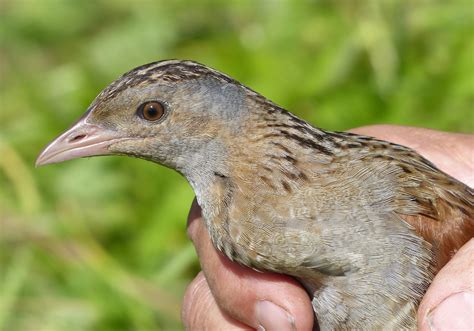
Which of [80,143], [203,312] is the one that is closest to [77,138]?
[80,143]

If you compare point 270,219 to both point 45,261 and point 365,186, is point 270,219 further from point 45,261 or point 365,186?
point 45,261

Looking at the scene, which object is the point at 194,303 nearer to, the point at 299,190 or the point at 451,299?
the point at 299,190

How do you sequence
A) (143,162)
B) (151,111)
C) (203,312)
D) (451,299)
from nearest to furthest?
(451,299)
(151,111)
(203,312)
(143,162)

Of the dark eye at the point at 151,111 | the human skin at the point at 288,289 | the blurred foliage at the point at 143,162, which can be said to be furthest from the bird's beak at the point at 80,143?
the blurred foliage at the point at 143,162

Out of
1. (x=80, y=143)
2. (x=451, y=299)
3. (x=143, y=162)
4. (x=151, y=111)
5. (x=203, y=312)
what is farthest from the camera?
(x=143, y=162)

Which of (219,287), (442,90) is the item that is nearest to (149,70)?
(219,287)

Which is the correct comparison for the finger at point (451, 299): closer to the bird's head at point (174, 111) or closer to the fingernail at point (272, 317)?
the fingernail at point (272, 317)

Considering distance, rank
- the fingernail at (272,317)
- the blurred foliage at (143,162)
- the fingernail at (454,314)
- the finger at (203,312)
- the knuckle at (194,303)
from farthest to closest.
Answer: the blurred foliage at (143,162) → the knuckle at (194,303) → the finger at (203,312) → the fingernail at (272,317) → the fingernail at (454,314)
